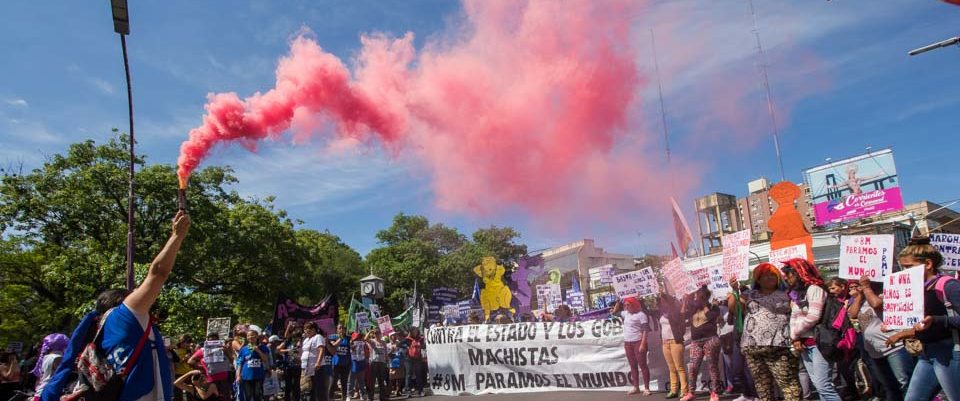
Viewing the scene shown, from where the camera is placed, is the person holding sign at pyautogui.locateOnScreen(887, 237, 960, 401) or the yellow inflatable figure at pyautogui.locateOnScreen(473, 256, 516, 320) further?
the yellow inflatable figure at pyautogui.locateOnScreen(473, 256, 516, 320)

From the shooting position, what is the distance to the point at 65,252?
26562mm

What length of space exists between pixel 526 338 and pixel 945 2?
29.7 ft

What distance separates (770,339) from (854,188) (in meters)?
50.2

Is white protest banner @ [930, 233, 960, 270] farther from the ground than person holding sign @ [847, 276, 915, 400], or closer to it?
farther from the ground

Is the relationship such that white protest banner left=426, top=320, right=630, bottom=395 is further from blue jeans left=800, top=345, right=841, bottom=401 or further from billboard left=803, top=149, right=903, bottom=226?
billboard left=803, top=149, right=903, bottom=226

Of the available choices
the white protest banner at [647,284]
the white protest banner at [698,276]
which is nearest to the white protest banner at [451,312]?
the white protest banner at [647,284]

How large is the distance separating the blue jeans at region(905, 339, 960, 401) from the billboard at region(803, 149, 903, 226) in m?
45.9

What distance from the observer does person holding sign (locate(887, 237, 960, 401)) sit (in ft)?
15.2

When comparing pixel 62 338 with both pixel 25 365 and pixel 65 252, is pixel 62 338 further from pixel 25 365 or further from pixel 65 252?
pixel 65 252

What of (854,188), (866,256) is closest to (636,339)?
(866,256)

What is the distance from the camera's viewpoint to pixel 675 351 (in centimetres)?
1027

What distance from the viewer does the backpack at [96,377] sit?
3.53 metres

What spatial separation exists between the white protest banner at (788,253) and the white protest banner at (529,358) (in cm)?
345

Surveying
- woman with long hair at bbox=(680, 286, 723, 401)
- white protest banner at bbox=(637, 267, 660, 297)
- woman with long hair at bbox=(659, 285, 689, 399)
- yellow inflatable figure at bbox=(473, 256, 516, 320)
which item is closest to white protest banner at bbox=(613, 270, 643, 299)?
white protest banner at bbox=(637, 267, 660, 297)
